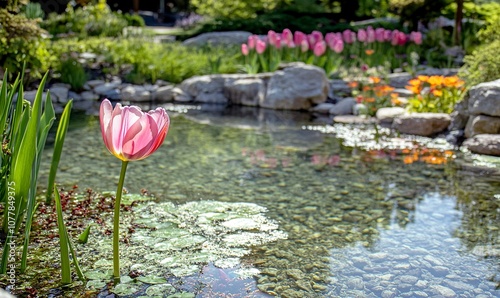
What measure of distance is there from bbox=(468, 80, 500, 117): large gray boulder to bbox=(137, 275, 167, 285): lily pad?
5028 millimetres

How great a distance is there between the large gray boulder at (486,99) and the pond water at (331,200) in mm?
661

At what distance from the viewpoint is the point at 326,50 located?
39.0ft

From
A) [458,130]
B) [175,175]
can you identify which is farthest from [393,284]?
[458,130]

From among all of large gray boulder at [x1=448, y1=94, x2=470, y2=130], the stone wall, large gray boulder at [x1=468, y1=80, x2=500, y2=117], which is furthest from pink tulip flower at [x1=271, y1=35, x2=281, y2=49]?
large gray boulder at [x1=468, y1=80, x2=500, y2=117]

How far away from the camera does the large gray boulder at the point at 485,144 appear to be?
6160 millimetres

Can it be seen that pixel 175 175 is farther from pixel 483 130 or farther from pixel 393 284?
pixel 483 130

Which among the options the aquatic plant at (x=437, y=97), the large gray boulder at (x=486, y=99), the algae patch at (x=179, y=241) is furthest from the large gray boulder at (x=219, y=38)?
the algae patch at (x=179, y=241)

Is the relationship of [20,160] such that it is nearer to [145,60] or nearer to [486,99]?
[486,99]

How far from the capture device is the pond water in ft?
9.69

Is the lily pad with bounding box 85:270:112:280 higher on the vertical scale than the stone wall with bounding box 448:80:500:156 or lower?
lower

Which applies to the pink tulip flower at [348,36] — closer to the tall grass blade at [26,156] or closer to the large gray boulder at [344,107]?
the large gray boulder at [344,107]

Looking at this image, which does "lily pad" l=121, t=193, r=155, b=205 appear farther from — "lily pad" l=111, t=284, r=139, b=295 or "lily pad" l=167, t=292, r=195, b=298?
"lily pad" l=167, t=292, r=195, b=298

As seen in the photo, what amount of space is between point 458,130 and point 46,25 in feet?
37.6

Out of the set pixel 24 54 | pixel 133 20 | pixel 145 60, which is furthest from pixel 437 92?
pixel 133 20
